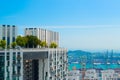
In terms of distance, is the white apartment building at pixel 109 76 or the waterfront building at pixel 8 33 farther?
the white apartment building at pixel 109 76

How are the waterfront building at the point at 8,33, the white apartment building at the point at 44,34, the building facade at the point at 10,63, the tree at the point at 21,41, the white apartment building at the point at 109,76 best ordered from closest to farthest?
the building facade at the point at 10,63, the tree at the point at 21,41, the waterfront building at the point at 8,33, the white apartment building at the point at 44,34, the white apartment building at the point at 109,76

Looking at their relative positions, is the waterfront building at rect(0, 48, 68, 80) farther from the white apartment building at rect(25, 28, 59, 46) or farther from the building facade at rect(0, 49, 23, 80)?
the white apartment building at rect(25, 28, 59, 46)

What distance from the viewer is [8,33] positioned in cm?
1084

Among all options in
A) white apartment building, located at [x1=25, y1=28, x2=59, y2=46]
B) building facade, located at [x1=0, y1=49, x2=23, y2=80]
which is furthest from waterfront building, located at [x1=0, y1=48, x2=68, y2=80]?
white apartment building, located at [x1=25, y1=28, x2=59, y2=46]

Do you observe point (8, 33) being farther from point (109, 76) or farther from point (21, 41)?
point (109, 76)

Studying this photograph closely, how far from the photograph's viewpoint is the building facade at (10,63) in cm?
587

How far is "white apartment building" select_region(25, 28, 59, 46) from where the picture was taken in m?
10.7

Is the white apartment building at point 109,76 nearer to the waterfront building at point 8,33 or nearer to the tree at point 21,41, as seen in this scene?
the waterfront building at point 8,33

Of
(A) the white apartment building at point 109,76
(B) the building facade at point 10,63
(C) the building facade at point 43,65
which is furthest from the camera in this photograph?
(A) the white apartment building at point 109,76

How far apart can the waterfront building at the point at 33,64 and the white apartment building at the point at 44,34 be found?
1.57 meters

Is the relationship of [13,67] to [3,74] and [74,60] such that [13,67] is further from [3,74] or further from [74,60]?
[74,60]

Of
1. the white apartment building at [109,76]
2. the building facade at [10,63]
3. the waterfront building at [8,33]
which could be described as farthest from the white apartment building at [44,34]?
the white apartment building at [109,76]

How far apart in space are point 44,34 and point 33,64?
382cm

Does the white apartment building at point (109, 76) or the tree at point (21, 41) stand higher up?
the tree at point (21, 41)
